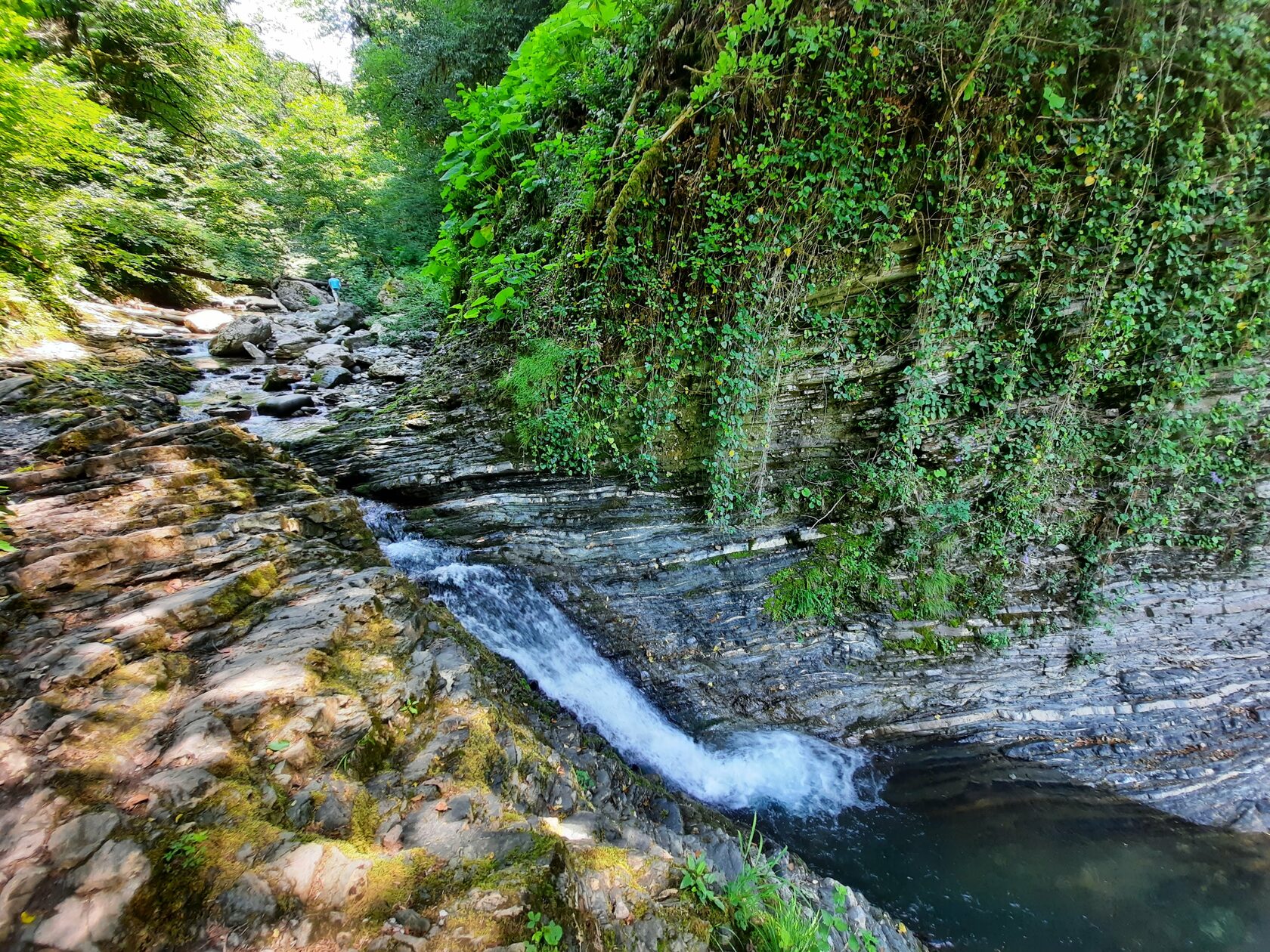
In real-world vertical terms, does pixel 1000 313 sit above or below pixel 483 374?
above

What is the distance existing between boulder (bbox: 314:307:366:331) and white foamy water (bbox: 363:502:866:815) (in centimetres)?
1031

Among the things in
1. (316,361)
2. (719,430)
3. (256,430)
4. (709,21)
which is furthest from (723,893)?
(316,361)

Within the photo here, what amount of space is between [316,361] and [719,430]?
837 centimetres

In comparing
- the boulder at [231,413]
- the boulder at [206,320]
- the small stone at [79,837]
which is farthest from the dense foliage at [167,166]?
the small stone at [79,837]

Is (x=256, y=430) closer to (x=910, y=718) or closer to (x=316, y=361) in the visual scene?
(x=316, y=361)

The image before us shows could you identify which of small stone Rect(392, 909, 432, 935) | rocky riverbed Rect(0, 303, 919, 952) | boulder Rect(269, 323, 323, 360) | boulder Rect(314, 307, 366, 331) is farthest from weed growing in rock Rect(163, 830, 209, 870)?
boulder Rect(314, 307, 366, 331)

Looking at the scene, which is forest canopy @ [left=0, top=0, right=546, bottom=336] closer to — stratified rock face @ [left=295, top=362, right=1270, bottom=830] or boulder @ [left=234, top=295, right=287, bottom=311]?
boulder @ [left=234, top=295, right=287, bottom=311]

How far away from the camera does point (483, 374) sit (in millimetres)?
6195

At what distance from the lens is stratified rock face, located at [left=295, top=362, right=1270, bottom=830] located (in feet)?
16.6

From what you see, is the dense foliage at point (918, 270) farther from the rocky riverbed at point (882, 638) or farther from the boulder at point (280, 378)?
the boulder at point (280, 378)

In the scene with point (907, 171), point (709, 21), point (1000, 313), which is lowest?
point (1000, 313)

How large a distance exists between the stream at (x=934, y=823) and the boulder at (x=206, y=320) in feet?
28.6

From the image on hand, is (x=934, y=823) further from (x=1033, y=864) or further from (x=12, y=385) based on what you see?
(x=12, y=385)

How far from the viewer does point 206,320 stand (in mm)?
10711
